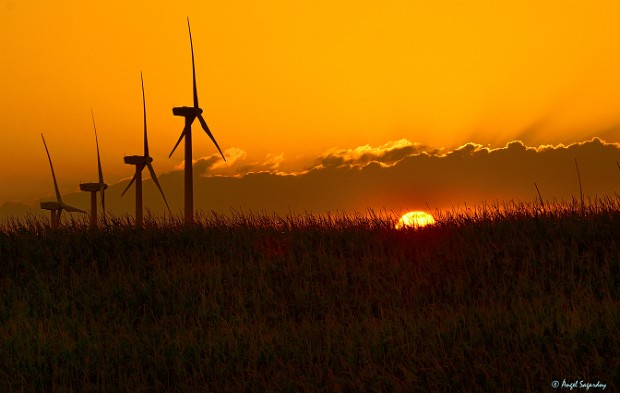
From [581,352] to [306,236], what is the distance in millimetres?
9451

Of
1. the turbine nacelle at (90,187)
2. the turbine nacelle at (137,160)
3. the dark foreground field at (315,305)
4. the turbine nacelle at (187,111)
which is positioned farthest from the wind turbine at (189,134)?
the turbine nacelle at (90,187)

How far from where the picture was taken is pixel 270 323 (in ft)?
43.9

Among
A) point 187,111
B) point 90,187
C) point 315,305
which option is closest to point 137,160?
point 187,111

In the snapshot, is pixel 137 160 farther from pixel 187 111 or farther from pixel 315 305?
pixel 315 305

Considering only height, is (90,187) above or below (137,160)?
above

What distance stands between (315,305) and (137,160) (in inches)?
1199

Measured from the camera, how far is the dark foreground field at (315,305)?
9.93 m

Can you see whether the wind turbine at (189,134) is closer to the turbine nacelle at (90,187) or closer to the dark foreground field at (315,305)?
the dark foreground field at (315,305)

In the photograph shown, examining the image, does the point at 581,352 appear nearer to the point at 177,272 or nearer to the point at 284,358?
the point at 284,358

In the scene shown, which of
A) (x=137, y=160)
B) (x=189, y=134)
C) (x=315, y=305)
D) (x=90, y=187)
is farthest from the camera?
(x=90, y=187)

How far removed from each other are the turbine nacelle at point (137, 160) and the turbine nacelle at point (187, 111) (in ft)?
20.6

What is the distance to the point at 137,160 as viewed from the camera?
4262 cm

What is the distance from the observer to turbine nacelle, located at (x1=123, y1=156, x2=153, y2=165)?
42469 millimetres

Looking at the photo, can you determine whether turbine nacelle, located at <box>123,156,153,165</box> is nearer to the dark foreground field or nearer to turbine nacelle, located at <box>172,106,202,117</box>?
turbine nacelle, located at <box>172,106,202,117</box>
